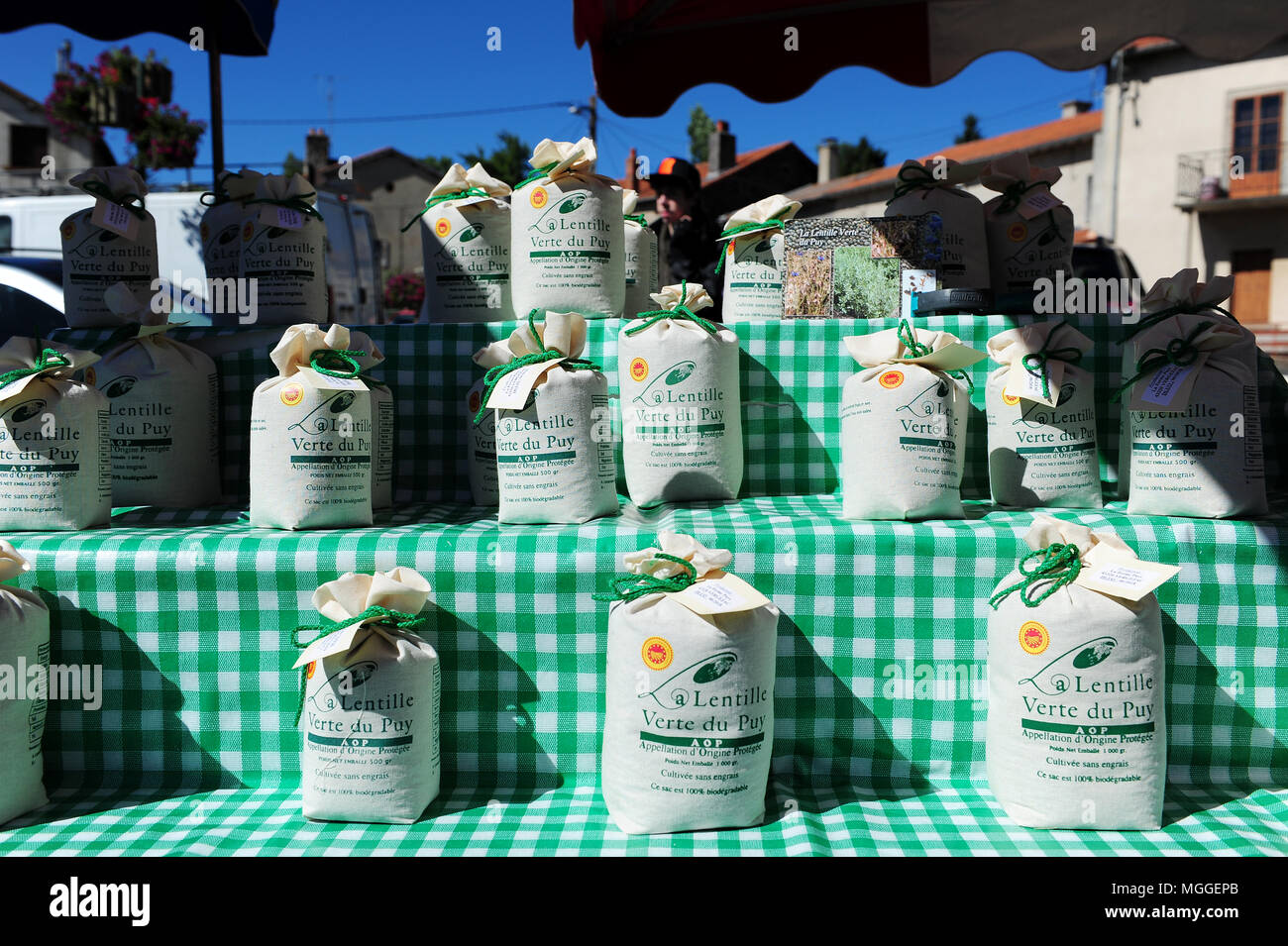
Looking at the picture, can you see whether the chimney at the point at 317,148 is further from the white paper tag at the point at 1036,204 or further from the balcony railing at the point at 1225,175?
the white paper tag at the point at 1036,204

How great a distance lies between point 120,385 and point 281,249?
460 millimetres

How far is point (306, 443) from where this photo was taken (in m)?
1.79

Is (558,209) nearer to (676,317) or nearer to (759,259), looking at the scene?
(676,317)

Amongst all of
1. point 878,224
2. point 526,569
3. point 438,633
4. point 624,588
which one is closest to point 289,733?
point 438,633

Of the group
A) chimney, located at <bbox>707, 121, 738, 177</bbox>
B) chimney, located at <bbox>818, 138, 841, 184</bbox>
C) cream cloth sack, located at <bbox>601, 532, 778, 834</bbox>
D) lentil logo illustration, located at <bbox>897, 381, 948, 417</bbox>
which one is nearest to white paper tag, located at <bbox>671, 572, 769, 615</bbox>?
cream cloth sack, located at <bbox>601, 532, 778, 834</bbox>

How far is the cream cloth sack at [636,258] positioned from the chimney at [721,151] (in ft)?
84.0

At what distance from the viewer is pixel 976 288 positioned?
7.54ft

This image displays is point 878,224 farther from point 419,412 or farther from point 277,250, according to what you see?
point 277,250

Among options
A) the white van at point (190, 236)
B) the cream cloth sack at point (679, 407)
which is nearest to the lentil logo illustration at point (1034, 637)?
the cream cloth sack at point (679, 407)

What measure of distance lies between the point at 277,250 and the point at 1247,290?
20598mm

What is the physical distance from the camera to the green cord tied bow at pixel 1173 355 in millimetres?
1823

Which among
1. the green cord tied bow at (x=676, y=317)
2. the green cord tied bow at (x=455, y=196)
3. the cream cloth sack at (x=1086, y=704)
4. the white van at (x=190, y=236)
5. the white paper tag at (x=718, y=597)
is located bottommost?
the cream cloth sack at (x=1086, y=704)

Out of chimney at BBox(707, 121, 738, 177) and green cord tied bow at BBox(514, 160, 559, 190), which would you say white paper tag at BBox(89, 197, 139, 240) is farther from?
chimney at BBox(707, 121, 738, 177)

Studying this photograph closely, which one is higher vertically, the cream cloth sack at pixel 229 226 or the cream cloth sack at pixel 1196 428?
the cream cloth sack at pixel 229 226
